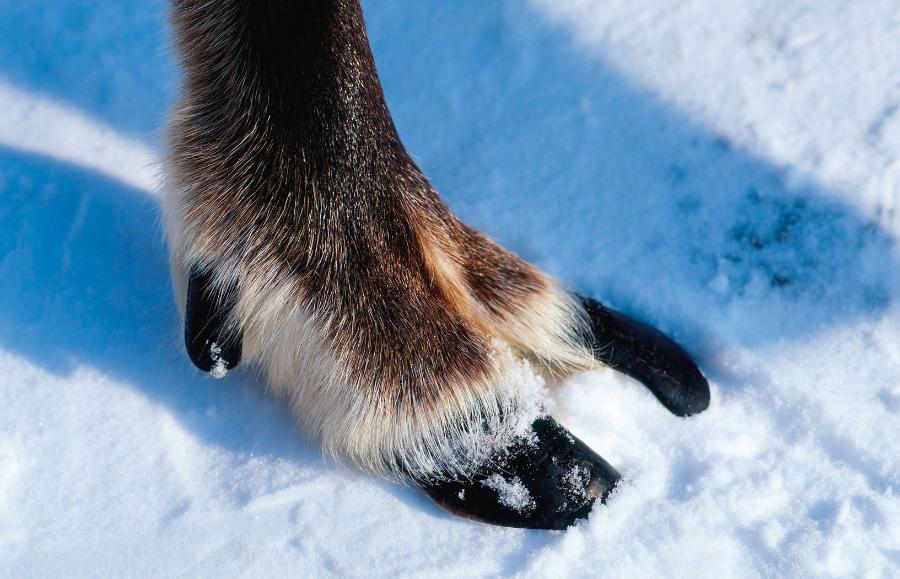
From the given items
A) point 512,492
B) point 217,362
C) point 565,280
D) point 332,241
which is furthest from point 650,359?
point 217,362

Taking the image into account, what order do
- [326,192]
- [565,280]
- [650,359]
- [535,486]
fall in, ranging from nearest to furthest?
[326,192] < [535,486] < [650,359] < [565,280]

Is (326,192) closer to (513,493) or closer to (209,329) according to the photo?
(209,329)

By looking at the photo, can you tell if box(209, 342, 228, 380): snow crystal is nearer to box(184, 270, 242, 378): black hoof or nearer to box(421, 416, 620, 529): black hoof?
box(184, 270, 242, 378): black hoof

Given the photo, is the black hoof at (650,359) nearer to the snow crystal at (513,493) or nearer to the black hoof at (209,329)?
the snow crystal at (513,493)

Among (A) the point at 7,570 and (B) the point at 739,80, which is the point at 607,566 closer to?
(A) the point at 7,570

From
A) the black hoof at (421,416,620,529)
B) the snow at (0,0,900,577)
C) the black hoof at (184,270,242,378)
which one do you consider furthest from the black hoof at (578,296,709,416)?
the black hoof at (184,270,242,378)

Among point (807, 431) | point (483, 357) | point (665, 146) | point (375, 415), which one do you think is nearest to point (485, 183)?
point (665, 146)
